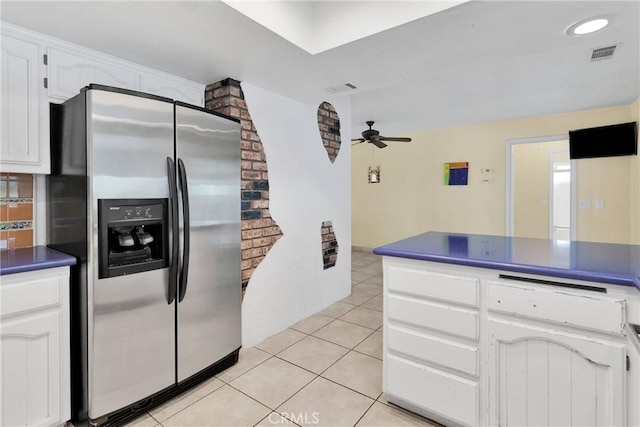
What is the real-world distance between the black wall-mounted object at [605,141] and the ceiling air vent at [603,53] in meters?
2.12

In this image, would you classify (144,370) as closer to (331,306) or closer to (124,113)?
(124,113)

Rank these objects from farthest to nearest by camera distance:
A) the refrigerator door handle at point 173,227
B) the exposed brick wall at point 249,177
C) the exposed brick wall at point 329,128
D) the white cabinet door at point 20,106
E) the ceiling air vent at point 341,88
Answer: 1. the exposed brick wall at point 329,128
2. the ceiling air vent at point 341,88
3. the exposed brick wall at point 249,177
4. the refrigerator door handle at point 173,227
5. the white cabinet door at point 20,106

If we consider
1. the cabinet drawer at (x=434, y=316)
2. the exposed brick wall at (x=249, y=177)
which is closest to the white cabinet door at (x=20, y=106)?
the exposed brick wall at (x=249, y=177)

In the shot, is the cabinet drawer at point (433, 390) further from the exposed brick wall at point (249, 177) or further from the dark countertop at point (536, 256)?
the exposed brick wall at point (249, 177)

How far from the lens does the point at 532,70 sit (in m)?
2.92

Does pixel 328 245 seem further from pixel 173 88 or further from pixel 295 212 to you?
pixel 173 88

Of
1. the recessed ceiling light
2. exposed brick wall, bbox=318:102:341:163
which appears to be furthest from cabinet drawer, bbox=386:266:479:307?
exposed brick wall, bbox=318:102:341:163

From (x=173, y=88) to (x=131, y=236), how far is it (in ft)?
4.24

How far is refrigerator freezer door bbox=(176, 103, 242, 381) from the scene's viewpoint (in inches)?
75.7

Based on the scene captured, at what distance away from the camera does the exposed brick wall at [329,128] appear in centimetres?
336

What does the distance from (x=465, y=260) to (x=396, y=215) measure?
471 cm

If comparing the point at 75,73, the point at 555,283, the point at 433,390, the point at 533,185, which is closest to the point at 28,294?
the point at 75,73

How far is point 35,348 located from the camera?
4.95 feet

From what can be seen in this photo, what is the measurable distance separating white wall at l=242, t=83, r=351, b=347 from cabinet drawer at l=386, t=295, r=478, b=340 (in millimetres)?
1320
